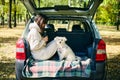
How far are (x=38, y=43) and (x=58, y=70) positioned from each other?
2.53ft

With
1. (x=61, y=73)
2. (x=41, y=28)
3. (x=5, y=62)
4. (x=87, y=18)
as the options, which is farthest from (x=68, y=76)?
(x=5, y=62)

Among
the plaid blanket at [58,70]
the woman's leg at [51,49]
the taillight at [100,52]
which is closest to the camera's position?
the plaid blanket at [58,70]

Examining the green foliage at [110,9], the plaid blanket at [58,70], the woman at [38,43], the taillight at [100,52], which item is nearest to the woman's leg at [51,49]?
the woman at [38,43]

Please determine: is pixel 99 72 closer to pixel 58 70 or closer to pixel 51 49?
pixel 58 70

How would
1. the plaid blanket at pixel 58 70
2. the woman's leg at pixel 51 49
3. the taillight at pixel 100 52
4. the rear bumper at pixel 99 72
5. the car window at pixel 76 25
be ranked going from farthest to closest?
the car window at pixel 76 25
the woman's leg at pixel 51 49
the taillight at pixel 100 52
the rear bumper at pixel 99 72
the plaid blanket at pixel 58 70

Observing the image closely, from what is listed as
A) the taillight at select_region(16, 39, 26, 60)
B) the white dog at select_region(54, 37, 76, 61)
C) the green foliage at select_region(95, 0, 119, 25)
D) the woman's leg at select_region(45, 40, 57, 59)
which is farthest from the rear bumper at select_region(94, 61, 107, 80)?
the green foliage at select_region(95, 0, 119, 25)

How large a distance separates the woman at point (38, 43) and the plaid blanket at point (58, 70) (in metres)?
0.44

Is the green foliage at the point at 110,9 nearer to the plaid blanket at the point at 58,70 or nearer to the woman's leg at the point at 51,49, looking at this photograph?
the woman's leg at the point at 51,49

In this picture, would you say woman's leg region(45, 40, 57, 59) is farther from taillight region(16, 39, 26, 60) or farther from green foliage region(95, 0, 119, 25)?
green foliage region(95, 0, 119, 25)

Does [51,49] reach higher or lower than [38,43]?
lower

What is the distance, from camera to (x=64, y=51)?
6.76m

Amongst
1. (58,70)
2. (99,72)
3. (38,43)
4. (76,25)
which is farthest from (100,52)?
(76,25)

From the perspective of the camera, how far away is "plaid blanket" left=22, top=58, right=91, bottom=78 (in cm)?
624

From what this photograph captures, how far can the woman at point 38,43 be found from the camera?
261 inches
